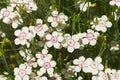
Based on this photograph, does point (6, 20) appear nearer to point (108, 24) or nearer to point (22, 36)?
point (22, 36)

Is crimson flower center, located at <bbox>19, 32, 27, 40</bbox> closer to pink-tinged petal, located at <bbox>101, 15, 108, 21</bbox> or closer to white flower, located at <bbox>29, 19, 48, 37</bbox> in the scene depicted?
white flower, located at <bbox>29, 19, 48, 37</bbox>

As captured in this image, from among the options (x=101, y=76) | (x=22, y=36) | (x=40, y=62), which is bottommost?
(x=101, y=76)

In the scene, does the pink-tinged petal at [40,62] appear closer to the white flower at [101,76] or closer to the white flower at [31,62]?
the white flower at [31,62]

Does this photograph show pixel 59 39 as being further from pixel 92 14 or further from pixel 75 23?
pixel 92 14

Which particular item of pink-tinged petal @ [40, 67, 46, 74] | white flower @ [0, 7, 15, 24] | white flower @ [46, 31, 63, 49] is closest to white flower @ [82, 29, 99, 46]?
white flower @ [46, 31, 63, 49]

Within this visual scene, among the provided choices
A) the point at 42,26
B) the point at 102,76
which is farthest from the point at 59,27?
the point at 102,76

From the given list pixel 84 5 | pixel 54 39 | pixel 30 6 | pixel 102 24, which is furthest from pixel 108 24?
pixel 30 6

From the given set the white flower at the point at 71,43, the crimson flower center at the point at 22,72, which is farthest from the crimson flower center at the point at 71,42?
the crimson flower center at the point at 22,72
